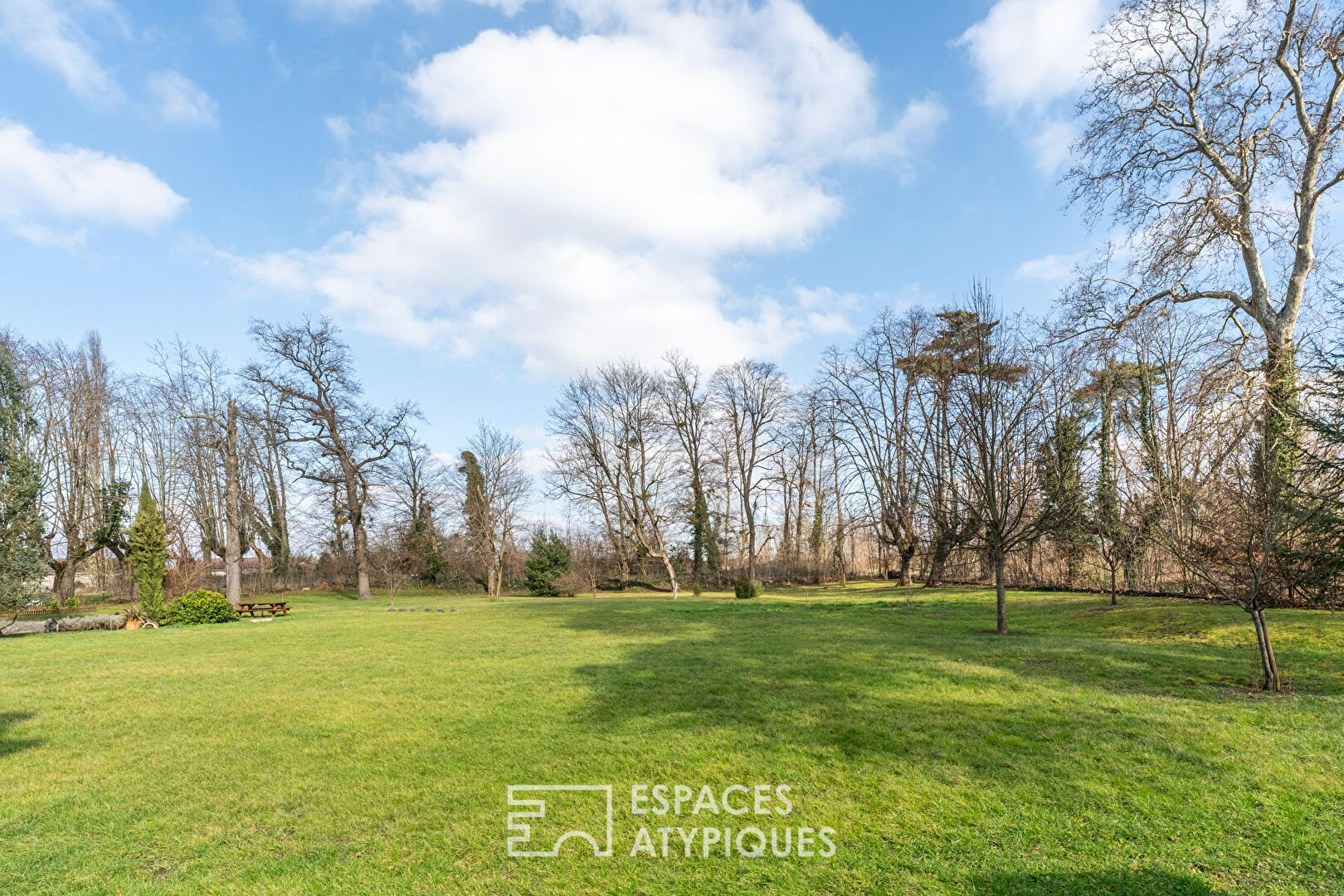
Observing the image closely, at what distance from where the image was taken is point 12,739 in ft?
23.0

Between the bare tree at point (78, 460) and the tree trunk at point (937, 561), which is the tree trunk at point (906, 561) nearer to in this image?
the tree trunk at point (937, 561)

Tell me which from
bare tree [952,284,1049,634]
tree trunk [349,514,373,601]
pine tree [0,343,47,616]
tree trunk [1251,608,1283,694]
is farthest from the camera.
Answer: tree trunk [349,514,373,601]

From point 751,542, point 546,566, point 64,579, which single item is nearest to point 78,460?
point 64,579

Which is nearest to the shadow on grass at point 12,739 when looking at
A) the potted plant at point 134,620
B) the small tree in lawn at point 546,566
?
the potted plant at point 134,620

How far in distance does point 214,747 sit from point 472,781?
3366 mm

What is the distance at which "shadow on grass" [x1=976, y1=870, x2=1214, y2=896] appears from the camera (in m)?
3.39

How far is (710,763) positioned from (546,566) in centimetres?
2741

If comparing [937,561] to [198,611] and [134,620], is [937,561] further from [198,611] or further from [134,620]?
[134,620]

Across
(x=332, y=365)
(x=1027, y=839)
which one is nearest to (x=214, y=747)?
(x=1027, y=839)

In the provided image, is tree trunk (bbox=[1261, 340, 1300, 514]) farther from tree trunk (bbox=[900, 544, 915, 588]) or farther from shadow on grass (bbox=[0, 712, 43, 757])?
tree trunk (bbox=[900, 544, 915, 588])

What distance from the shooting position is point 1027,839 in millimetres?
3986

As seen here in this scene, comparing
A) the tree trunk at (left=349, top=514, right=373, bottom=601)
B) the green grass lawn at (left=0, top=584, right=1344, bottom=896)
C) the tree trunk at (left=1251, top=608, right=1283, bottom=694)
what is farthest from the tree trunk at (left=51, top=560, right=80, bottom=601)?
the tree trunk at (left=1251, top=608, right=1283, bottom=694)

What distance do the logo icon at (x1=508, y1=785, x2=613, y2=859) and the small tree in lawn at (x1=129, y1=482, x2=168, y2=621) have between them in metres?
20.4

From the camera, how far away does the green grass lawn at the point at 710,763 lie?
3852mm
